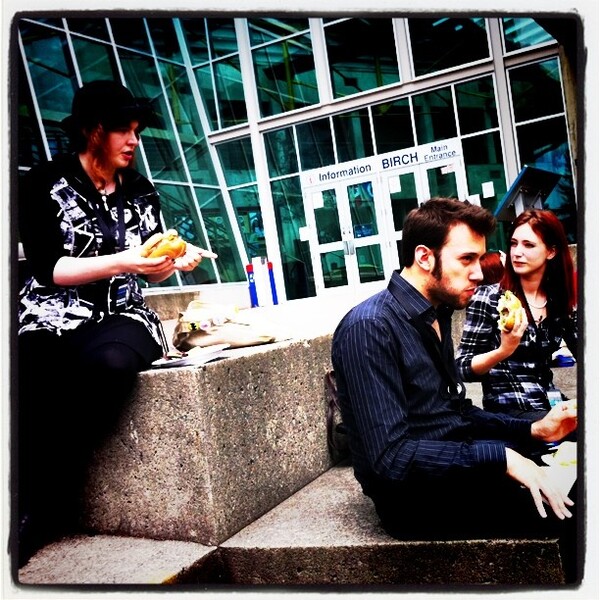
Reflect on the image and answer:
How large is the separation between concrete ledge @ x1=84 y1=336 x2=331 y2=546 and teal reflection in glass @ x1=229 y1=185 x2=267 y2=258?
450 mm

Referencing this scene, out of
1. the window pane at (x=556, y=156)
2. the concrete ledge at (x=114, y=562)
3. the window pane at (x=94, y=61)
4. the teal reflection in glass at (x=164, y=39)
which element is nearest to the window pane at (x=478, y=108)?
the window pane at (x=556, y=156)

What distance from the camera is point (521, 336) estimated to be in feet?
7.75

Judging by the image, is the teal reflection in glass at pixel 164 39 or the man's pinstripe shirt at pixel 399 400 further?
the teal reflection in glass at pixel 164 39

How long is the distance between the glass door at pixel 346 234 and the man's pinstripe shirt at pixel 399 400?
1.64 ft

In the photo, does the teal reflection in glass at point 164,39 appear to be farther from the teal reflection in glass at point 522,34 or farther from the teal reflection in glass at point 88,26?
the teal reflection in glass at point 522,34

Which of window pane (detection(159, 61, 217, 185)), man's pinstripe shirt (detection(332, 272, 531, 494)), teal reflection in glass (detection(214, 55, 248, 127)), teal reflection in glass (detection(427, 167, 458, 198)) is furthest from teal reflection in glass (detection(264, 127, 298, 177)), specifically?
man's pinstripe shirt (detection(332, 272, 531, 494))

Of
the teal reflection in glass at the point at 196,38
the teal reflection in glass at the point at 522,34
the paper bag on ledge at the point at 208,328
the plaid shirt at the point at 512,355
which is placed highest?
the teal reflection in glass at the point at 196,38

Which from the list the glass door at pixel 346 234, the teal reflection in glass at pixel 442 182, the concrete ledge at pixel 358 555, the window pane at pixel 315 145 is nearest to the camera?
the concrete ledge at pixel 358 555

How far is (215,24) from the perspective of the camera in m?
2.13

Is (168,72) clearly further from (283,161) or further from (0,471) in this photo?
(0,471)

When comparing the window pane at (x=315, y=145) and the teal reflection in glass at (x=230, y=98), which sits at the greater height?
the teal reflection in glass at (x=230, y=98)

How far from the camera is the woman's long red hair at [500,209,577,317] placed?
86.8 inches

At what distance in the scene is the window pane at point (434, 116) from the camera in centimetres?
239

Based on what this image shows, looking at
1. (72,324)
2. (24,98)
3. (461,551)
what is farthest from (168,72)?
(461,551)
